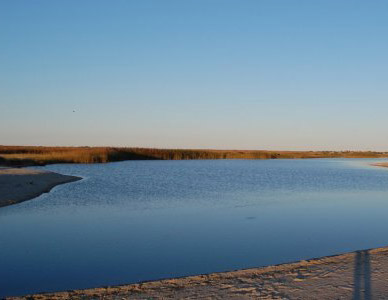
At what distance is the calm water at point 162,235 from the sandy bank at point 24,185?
3.08 feet

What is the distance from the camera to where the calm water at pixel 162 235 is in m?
8.91

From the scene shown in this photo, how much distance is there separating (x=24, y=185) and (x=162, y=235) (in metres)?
15.0

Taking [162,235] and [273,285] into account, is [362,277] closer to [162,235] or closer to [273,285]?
[273,285]

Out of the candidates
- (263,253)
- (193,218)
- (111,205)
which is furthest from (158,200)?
(263,253)

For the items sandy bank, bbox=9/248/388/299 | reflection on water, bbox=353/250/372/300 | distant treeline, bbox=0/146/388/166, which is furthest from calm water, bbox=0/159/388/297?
distant treeline, bbox=0/146/388/166

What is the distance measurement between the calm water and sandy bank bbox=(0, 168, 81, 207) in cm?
94

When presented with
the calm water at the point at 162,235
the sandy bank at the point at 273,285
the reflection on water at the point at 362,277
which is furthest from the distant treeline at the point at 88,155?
the reflection on water at the point at 362,277

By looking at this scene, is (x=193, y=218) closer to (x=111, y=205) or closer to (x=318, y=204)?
(x=111, y=205)

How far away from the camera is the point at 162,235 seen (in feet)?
41.0

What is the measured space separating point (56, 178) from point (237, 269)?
2515cm

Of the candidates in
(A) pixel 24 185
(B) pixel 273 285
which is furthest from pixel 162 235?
(A) pixel 24 185

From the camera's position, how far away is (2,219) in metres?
14.9

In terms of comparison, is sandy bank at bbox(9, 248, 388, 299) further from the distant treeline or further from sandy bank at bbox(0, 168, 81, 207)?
the distant treeline

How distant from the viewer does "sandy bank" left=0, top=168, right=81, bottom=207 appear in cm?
2010
